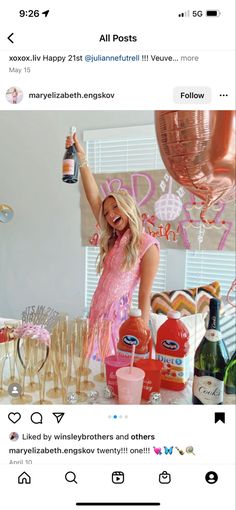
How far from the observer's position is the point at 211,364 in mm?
504

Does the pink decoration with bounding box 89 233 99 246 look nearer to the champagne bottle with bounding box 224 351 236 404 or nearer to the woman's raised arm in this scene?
the woman's raised arm

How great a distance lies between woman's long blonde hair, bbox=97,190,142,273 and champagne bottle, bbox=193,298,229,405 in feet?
0.64

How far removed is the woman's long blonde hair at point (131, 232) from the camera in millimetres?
615

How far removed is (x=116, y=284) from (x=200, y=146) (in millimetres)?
325

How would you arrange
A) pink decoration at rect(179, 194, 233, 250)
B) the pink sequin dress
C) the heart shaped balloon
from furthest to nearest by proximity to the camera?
1. the pink sequin dress
2. pink decoration at rect(179, 194, 233, 250)
3. the heart shaped balloon

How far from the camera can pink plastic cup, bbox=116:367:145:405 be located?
477 mm

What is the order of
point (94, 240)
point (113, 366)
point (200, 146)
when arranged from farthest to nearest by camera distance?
point (94, 240) → point (113, 366) → point (200, 146)
